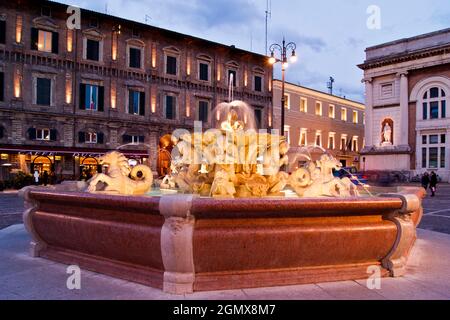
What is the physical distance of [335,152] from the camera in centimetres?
5675

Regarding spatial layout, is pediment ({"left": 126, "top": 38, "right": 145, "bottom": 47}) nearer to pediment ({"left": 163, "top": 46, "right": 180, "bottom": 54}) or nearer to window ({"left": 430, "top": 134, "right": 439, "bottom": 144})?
pediment ({"left": 163, "top": 46, "right": 180, "bottom": 54})

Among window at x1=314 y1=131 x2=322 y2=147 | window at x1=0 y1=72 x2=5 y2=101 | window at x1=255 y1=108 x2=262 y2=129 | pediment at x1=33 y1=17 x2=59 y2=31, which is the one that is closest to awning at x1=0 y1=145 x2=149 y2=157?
window at x1=0 y1=72 x2=5 y2=101

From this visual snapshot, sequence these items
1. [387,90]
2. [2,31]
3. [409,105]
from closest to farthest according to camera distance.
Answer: [2,31] → [409,105] → [387,90]

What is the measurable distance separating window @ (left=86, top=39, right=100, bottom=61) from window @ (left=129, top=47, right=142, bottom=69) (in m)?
2.99

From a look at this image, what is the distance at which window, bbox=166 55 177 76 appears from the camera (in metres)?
38.8

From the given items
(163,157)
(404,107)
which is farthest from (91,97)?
(404,107)

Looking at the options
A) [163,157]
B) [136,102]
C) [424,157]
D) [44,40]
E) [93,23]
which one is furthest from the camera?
[424,157]

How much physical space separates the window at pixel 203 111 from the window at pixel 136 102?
20.5 ft

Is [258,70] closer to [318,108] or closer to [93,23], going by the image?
[318,108]

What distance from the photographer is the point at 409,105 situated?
42.6m

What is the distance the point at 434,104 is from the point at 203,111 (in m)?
23.3

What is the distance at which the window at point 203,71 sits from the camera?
41.0 metres

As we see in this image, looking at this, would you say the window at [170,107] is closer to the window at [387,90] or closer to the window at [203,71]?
the window at [203,71]
